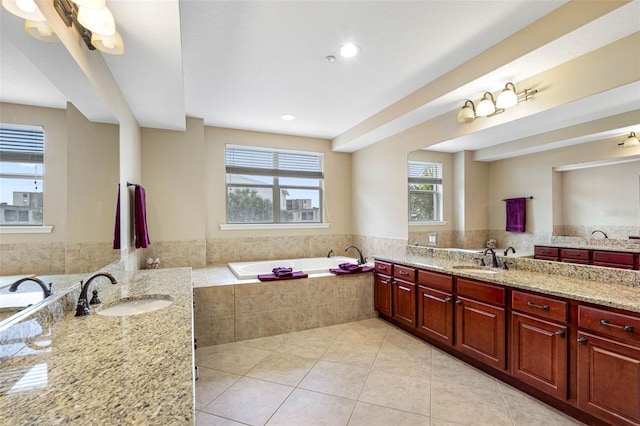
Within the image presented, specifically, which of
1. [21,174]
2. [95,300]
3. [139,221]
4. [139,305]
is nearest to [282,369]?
[139,305]

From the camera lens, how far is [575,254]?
2.42 metres

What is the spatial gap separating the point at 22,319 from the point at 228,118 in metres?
3.38

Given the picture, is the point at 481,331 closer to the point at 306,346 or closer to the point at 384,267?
the point at 384,267

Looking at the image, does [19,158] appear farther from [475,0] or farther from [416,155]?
[416,155]

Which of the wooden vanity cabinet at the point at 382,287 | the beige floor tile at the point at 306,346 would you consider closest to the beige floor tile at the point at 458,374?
the wooden vanity cabinet at the point at 382,287

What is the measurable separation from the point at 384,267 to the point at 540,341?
5.94 feet

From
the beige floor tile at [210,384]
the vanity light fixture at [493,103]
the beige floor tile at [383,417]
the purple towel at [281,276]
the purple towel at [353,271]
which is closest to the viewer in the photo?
the beige floor tile at [383,417]

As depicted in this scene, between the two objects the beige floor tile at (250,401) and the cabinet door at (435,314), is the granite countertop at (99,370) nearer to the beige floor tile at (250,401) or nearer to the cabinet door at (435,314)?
the beige floor tile at (250,401)

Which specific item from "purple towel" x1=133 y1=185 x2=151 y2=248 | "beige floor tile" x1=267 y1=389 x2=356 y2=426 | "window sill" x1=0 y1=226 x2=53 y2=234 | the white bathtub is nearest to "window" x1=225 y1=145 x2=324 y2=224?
the white bathtub

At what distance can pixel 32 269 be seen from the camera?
1.27m

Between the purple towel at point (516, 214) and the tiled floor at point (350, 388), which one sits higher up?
the purple towel at point (516, 214)

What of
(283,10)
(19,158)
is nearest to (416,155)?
(283,10)

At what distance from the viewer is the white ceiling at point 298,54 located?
5.31 ft

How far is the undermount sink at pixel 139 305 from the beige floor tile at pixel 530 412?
2.34 meters
